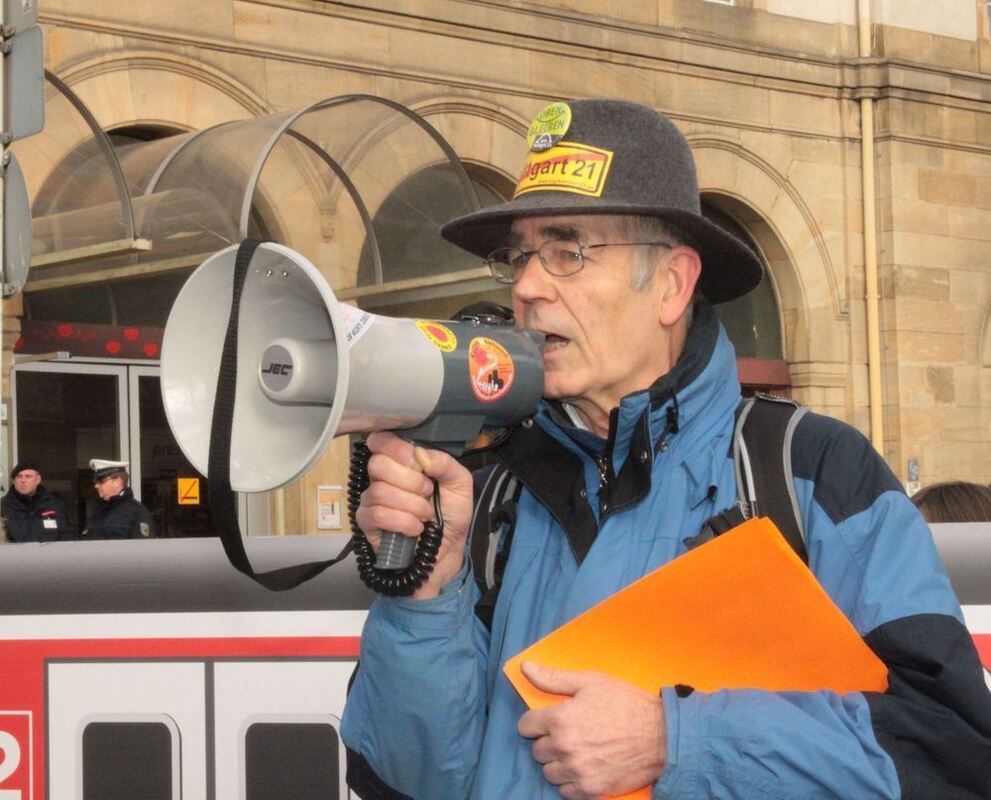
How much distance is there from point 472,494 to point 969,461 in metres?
13.6

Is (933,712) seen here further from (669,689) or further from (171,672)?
(171,672)

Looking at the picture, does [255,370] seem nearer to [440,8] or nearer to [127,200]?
[127,200]

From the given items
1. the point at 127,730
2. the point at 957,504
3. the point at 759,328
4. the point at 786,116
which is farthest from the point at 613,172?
the point at 759,328

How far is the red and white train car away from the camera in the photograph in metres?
2.50

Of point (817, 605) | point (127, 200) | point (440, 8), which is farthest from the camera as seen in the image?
point (440, 8)

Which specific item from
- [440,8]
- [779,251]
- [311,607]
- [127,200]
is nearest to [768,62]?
[779,251]

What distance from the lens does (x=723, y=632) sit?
1.84 meters

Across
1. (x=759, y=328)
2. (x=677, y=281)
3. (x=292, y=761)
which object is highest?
(x=759, y=328)

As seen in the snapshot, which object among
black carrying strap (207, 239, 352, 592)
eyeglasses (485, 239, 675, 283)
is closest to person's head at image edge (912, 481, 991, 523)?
eyeglasses (485, 239, 675, 283)

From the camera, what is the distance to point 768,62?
14.0 m

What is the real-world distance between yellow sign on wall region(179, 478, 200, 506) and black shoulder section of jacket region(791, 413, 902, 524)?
32.0 ft

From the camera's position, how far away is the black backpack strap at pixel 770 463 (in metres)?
1.87

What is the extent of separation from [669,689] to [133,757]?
1.10 meters

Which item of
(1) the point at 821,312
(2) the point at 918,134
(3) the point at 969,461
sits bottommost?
(3) the point at 969,461
